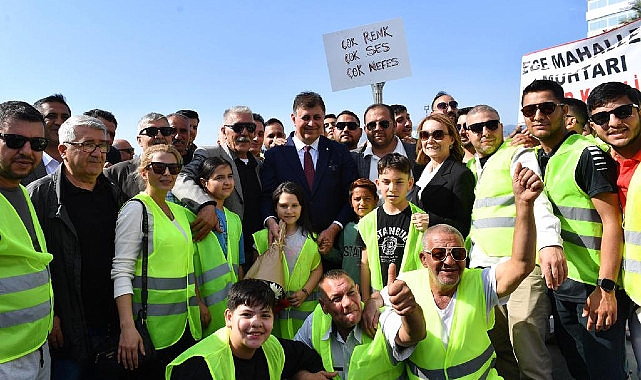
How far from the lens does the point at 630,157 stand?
325cm

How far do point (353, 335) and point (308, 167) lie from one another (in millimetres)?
1890

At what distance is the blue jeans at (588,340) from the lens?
3361mm

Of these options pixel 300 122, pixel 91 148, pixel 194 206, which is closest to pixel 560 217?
pixel 300 122

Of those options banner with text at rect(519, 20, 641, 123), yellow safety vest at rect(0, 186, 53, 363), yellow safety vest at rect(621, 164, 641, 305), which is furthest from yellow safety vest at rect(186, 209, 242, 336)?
banner with text at rect(519, 20, 641, 123)

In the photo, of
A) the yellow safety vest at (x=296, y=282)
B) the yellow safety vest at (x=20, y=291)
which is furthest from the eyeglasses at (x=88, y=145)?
the yellow safety vest at (x=296, y=282)

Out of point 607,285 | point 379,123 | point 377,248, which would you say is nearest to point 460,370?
point 607,285

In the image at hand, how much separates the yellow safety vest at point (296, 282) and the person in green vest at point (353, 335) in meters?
0.59

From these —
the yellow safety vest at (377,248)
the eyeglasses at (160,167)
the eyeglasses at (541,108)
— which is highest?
the eyeglasses at (160,167)

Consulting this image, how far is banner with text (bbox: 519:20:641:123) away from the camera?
629 centimetres

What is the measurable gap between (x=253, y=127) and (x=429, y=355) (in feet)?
8.95

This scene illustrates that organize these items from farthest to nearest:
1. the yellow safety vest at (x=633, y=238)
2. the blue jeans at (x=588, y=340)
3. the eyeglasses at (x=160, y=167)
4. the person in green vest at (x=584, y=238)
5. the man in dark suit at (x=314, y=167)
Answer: the man in dark suit at (x=314, y=167), the eyeglasses at (x=160, y=167), the blue jeans at (x=588, y=340), the person in green vest at (x=584, y=238), the yellow safety vest at (x=633, y=238)

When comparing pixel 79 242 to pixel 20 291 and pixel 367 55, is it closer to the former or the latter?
pixel 20 291

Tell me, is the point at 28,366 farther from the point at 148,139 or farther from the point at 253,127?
the point at 253,127

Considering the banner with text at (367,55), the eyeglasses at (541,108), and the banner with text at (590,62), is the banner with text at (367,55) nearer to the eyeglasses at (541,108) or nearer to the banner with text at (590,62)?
the banner with text at (590,62)
